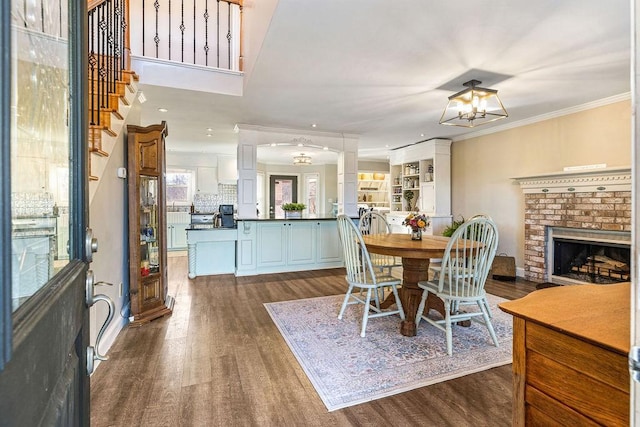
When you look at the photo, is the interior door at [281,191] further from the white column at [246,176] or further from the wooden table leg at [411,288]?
the wooden table leg at [411,288]

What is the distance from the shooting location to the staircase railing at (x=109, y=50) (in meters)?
2.75

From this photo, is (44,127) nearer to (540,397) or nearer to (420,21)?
(540,397)

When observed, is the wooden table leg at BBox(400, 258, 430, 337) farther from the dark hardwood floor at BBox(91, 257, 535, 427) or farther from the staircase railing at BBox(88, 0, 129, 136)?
the staircase railing at BBox(88, 0, 129, 136)

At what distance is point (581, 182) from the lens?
417 cm

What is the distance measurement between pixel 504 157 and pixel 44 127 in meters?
5.97

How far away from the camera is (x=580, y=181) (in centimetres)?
418

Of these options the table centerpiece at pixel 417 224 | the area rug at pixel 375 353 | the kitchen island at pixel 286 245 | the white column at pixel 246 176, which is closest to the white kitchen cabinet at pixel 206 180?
the white column at pixel 246 176

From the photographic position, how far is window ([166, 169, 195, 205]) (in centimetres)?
775

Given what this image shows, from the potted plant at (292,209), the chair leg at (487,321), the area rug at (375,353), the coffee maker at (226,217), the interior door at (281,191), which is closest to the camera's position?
the area rug at (375,353)

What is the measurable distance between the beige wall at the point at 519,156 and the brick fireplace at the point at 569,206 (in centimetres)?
21

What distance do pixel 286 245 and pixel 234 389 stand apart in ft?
11.4

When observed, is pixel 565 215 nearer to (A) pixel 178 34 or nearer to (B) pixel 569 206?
(B) pixel 569 206

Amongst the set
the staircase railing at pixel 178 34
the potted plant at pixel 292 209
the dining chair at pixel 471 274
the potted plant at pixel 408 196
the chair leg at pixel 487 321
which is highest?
the staircase railing at pixel 178 34

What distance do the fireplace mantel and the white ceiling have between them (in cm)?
91
